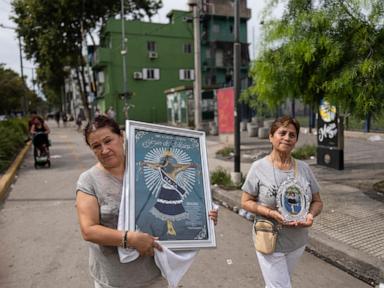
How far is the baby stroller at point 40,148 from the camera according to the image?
11546 millimetres

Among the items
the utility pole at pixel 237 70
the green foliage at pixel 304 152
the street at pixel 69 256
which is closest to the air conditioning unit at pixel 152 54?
the green foliage at pixel 304 152

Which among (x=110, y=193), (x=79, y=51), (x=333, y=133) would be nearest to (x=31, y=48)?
(x=79, y=51)

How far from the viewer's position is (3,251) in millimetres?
4879

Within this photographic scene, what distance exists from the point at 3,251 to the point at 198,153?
3.70 meters

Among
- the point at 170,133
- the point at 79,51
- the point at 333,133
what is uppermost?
the point at 79,51

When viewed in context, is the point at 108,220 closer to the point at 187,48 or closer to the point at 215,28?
the point at 187,48

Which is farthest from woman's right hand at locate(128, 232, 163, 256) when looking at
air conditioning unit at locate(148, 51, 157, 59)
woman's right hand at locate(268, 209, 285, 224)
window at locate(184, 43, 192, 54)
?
window at locate(184, 43, 192, 54)

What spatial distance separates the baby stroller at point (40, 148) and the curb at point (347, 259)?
895cm

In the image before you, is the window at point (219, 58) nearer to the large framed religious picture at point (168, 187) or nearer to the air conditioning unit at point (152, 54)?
the air conditioning unit at point (152, 54)

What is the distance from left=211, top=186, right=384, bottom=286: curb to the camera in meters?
3.91

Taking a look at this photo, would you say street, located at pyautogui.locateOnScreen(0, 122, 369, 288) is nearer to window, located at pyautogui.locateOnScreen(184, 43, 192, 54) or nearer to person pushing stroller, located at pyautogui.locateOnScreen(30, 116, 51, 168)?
person pushing stroller, located at pyautogui.locateOnScreen(30, 116, 51, 168)

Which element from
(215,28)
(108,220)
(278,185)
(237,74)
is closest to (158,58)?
(215,28)

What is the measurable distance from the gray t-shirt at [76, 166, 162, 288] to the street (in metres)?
1.87

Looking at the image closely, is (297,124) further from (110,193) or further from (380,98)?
(380,98)
